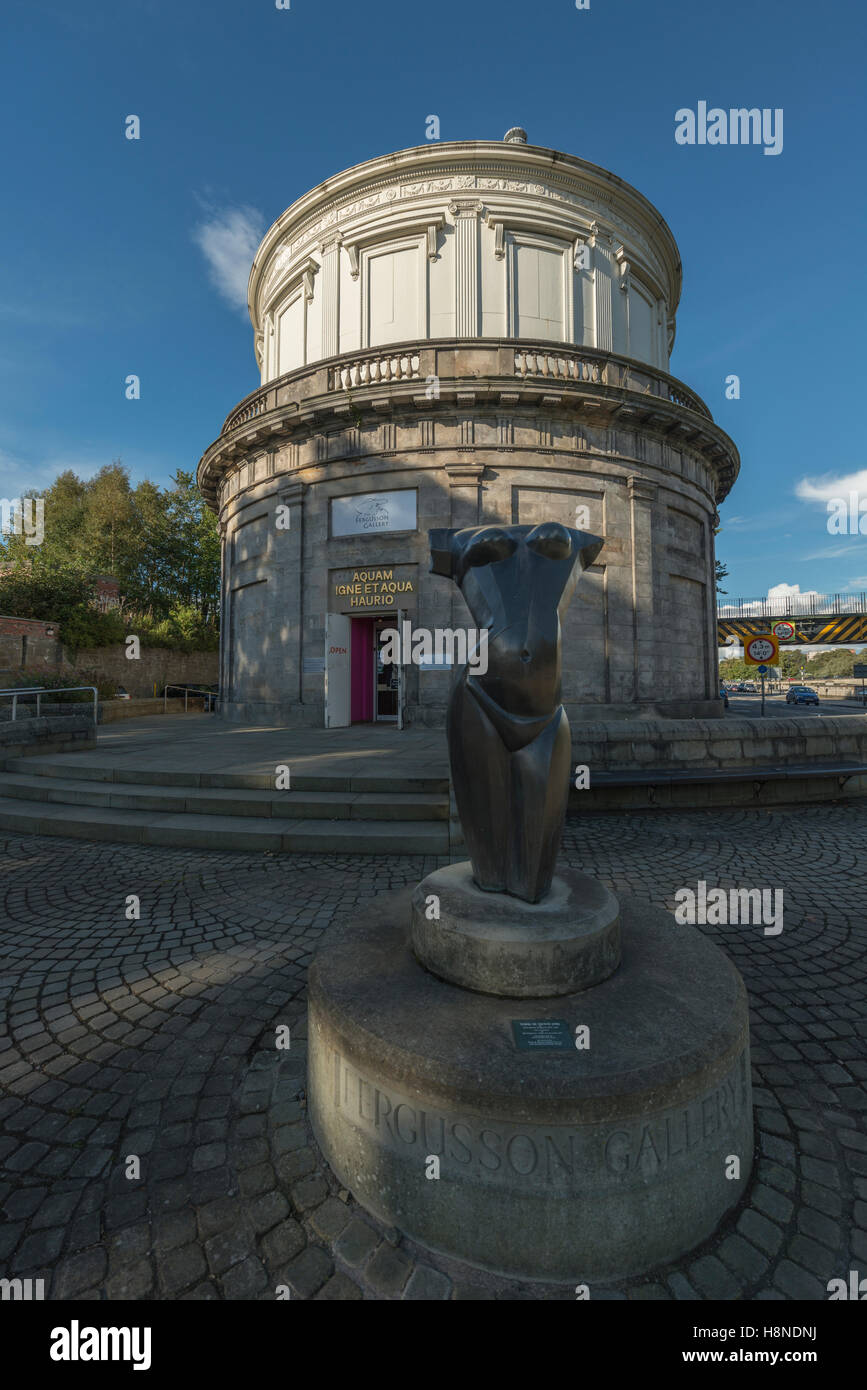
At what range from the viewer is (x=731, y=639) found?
5038cm

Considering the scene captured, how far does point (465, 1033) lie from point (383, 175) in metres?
22.7

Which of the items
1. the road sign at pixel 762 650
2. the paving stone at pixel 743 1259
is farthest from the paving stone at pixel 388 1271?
the road sign at pixel 762 650

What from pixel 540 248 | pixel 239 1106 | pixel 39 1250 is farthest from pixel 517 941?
pixel 540 248

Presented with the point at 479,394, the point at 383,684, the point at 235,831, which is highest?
the point at 479,394

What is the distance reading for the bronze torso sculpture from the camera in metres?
2.55

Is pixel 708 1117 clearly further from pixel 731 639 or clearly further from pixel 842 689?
pixel 842 689

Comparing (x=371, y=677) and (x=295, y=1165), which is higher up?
(x=371, y=677)

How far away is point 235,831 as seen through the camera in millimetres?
6414

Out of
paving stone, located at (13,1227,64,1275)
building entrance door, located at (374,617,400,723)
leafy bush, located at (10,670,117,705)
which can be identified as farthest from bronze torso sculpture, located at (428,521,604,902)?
building entrance door, located at (374,617,400,723)

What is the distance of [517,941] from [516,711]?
1.03m

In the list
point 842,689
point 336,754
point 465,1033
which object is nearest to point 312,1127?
point 465,1033

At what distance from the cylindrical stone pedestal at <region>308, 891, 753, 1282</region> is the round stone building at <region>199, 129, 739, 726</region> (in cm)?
1081

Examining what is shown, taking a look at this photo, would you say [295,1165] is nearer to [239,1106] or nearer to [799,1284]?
[239,1106]

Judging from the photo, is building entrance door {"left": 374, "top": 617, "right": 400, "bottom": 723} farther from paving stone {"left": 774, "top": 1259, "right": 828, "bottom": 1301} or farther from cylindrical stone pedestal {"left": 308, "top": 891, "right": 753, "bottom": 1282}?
paving stone {"left": 774, "top": 1259, "right": 828, "bottom": 1301}
